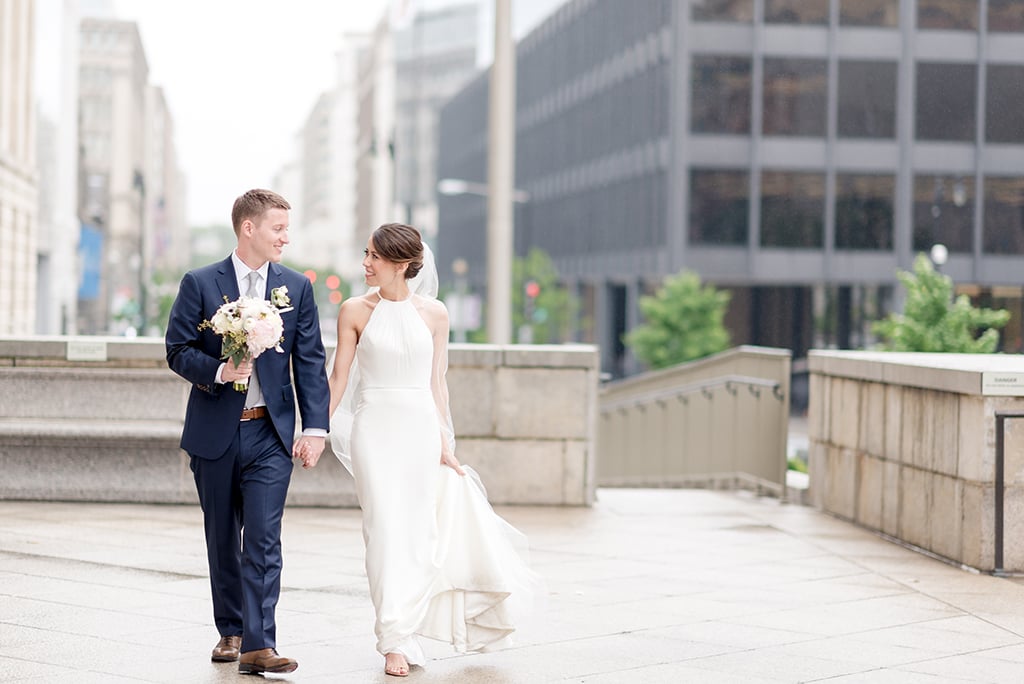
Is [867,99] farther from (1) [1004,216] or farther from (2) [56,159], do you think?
(2) [56,159]

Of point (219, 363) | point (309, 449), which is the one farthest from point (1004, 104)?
point (219, 363)

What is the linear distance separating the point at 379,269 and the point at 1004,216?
5129 cm

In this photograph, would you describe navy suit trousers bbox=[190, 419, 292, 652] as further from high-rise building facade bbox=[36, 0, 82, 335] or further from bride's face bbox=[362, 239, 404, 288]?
high-rise building facade bbox=[36, 0, 82, 335]

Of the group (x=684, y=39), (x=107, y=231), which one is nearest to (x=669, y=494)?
(x=684, y=39)

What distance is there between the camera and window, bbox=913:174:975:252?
5453 centimetres

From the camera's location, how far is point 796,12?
54688 millimetres

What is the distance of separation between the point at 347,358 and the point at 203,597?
2073 mm

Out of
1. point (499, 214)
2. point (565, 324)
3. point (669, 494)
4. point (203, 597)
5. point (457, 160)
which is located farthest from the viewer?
point (457, 160)

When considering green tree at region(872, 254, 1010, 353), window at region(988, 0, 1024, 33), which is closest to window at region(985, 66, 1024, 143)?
window at region(988, 0, 1024, 33)

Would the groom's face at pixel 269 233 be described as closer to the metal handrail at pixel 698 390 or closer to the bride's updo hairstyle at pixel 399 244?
the bride's updo hairstyle at pixel 399 244

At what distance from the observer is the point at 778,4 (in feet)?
179

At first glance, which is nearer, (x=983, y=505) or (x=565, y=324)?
(x=983, y=505)

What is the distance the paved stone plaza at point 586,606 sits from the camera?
21.7 feet

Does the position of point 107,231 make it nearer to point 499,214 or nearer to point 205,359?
point 499,214
